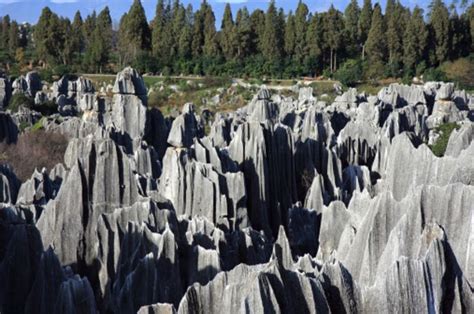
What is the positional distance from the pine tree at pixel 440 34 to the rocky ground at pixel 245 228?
25.9m

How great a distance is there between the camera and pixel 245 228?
14.8 m

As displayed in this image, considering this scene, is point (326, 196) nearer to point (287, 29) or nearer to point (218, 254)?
point (218, 254)

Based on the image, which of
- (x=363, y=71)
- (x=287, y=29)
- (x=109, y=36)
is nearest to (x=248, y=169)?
(x=363, y=71)

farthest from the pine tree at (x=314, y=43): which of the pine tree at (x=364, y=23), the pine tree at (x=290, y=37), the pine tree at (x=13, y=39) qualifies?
the pine tree at (x=13, y=39)

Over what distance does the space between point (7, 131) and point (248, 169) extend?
1374cm

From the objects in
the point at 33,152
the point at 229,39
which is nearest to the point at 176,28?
the point at 229,39

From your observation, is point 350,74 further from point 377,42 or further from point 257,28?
point 257,28

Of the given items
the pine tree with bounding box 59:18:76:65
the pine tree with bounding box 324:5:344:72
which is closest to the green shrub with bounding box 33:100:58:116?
the pine tree with bounding box 59:18:76:65

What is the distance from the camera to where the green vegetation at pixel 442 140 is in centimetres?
2020

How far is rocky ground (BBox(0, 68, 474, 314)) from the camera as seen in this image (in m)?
7.17

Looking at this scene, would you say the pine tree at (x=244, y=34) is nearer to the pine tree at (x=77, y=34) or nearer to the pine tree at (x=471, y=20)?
the pine tree at (x=77, y=34)

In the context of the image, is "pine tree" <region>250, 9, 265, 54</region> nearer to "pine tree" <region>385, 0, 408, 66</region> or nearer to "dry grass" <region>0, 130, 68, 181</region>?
"pine tree" <region>385, 0, 408, 66</region>

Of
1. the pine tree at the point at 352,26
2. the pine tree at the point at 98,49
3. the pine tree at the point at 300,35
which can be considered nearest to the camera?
the pine tree at the point at 300,35

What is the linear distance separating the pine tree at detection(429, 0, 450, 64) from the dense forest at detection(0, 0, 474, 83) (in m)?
0.07
